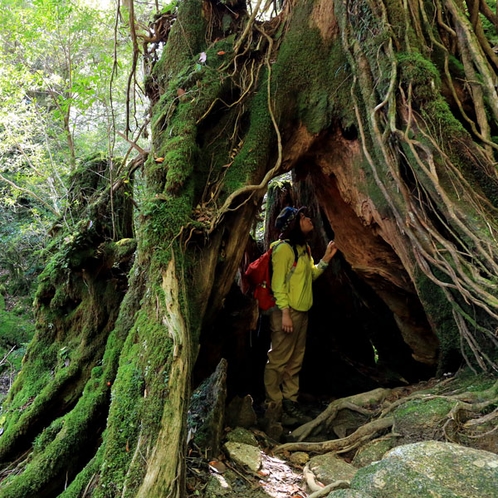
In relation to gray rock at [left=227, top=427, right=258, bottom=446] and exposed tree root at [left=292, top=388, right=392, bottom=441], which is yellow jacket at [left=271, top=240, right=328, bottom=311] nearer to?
exposed tree root at [left=292, top=388, right=392, bottom=441]

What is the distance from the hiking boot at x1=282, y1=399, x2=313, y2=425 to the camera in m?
4.62

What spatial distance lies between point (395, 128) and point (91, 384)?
3128 mm

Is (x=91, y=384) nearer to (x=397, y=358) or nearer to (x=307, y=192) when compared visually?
(x=307, y=192)

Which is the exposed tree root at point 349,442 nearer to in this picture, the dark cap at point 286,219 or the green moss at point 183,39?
the dark cap at point 286,219

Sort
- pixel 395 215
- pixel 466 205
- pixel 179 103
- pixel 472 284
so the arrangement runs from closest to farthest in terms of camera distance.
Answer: pixel 472 284, pixel 466 205, pixel 395 215, pixel 179 103

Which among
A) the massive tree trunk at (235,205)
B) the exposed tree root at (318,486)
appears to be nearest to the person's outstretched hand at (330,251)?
the massive tree trunk at (235,205)

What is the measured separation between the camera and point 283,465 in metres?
3.14

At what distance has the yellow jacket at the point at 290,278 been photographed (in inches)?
187

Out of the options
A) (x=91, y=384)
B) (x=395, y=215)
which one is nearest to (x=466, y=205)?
(x=395, y=215)

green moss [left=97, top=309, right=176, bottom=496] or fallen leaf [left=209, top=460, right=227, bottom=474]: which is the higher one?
green moss [left=97, top=309, right=176, bottom=496]

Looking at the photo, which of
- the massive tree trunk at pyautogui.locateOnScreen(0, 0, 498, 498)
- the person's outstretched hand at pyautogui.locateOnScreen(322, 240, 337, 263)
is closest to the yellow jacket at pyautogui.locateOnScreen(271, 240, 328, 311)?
the person's outstretched hand at pyautogui.locateOnScreen(322, 240, 337, 263)

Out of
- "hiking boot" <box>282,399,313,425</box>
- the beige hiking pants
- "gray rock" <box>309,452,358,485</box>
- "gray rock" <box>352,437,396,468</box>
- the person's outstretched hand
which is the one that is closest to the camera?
"gray rock" <box>309,452,358,485</box>

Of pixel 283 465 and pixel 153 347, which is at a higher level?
pixel 153 347

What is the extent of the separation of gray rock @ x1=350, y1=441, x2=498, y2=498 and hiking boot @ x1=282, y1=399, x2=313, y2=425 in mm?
2810
